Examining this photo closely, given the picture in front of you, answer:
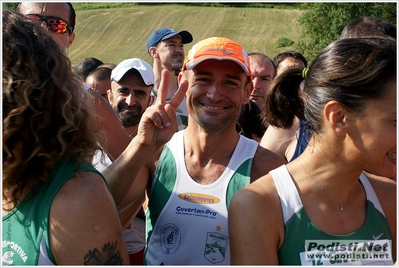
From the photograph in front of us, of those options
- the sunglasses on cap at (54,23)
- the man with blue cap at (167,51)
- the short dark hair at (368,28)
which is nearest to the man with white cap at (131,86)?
the sunglasses on cap at (54,23)

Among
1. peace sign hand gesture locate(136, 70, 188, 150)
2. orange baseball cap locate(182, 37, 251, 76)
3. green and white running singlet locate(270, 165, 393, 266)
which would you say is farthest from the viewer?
orange baseball cap locate(182, 37, 251, 76)

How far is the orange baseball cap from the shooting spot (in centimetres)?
245

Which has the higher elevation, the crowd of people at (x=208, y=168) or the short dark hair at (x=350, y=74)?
the short dark hair at (x=350, y=74)

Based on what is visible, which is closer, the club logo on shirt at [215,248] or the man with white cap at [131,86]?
the club logo on shirt at [215,248]

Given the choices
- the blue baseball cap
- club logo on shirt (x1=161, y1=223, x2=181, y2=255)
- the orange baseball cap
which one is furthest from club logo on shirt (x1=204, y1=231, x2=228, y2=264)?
the blue baseball cap

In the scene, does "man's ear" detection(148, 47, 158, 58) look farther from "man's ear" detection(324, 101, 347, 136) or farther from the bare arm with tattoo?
the bare arm with tattoo

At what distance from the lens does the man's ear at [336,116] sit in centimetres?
182

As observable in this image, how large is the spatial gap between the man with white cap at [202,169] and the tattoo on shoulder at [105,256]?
55 cm

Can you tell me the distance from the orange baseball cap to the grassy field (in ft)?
89.6

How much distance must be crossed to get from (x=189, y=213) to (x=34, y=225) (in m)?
0.86

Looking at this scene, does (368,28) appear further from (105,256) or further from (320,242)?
(105,256)

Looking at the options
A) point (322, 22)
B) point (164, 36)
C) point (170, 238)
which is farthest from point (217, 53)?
point (322, 22)

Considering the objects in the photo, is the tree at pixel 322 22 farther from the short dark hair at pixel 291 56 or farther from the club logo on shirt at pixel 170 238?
the club logo on shirt at pixel 170 238

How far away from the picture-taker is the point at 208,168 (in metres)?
2.38
